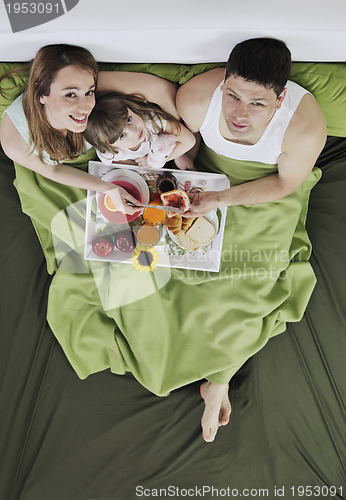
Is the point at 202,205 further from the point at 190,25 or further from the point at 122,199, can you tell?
the point at 190,25

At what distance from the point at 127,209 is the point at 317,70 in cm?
64

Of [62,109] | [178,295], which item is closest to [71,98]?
[62,109]

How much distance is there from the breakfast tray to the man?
43 millimetres

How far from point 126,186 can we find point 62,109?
330 millimetres

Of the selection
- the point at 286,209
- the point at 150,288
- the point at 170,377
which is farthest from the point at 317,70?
the point at 170,377

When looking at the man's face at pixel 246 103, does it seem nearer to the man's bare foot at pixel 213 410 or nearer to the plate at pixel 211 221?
the plate at pixel 211 221

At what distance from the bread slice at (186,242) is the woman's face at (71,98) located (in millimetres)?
431

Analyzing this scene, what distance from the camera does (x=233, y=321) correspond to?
1323 millimetres

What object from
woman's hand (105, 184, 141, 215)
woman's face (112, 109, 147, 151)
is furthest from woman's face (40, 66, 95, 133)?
woman's hand (105, 184, 141, 215)

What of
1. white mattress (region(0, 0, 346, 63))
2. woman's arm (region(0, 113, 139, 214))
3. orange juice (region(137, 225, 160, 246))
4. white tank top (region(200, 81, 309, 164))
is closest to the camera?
white mattress (region(0, 0, 346, 63))

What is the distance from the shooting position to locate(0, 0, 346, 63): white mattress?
3.10 ft

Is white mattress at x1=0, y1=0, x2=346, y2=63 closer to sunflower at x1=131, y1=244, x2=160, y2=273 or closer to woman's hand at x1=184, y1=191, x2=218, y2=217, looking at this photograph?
woman's hand at x1=184, y1=191, x2=218, y2=217

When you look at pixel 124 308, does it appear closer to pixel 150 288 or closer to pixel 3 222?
pixel 150 288

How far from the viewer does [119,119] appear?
1.13 metres
